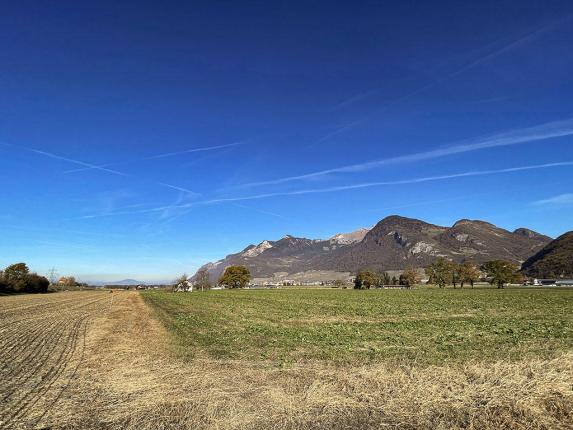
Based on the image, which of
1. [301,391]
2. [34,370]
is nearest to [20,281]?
[34,370]

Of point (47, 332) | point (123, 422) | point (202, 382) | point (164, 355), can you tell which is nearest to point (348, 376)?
point (202, 382)

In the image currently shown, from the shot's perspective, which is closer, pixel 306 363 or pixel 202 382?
pixel 202 382

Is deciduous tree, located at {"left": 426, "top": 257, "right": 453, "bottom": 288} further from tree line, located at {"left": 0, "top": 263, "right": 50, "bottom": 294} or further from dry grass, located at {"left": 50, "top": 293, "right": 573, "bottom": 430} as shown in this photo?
dry grass, located at {"left": 50, "top": 293, "right": 573, "bottom": 430}

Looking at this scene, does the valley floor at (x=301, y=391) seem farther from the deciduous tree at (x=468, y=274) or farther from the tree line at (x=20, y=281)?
the deciduous tree at (x=468, y=274)

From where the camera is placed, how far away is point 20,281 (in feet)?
508

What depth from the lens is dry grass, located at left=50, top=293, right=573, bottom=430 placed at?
9375mm

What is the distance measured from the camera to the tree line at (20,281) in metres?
144

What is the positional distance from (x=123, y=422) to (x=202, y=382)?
13.4 ft

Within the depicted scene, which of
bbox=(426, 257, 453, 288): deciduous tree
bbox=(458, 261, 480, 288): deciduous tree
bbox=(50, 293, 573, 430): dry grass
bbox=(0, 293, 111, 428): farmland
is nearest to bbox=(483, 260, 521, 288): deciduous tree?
bbox=(458, 261, 480, 288): deciduous tree

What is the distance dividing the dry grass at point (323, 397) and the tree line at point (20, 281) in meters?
156

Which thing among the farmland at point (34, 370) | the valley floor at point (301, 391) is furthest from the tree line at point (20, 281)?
the valley floor at point (301, 391)

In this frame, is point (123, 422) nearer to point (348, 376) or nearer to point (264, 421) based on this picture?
point (264, 421)

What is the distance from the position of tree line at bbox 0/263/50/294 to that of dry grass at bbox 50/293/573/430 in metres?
156

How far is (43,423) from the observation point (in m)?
9.79
